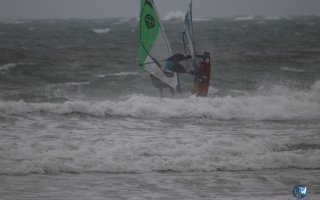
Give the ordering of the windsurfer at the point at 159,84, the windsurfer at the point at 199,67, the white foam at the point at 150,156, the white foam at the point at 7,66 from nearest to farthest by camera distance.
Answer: the white foam at the point at 150,156 < the windsurfer at the point at 199,67 < the windsurfer at the point at 159,84 < the white foam at the point at 7,66

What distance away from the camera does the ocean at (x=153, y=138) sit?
8227 millimetres

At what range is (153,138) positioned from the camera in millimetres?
11070

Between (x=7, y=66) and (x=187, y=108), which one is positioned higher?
(x=7, y=66)

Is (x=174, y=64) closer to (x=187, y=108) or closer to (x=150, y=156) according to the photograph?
(x=187, y=108)

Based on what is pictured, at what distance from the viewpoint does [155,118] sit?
13.6 m

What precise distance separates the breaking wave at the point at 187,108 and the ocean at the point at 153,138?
2cm

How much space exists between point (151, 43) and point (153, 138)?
4.94 meters

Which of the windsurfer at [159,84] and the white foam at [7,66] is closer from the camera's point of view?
the windsurfer at [159,84]

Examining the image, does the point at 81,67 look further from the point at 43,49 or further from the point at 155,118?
the point at 155,118

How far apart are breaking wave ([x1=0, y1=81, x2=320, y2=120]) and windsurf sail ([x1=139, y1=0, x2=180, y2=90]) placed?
2.67 ft

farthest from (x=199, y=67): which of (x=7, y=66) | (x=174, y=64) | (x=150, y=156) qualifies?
(x=7, y=66)

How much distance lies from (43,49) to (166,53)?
53.2ft

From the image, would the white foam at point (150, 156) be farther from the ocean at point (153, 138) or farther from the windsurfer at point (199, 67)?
the windsurfer at point (199, 67)

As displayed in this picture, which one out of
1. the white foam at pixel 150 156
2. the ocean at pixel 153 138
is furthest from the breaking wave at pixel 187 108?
the white foam at pixel 150 156
